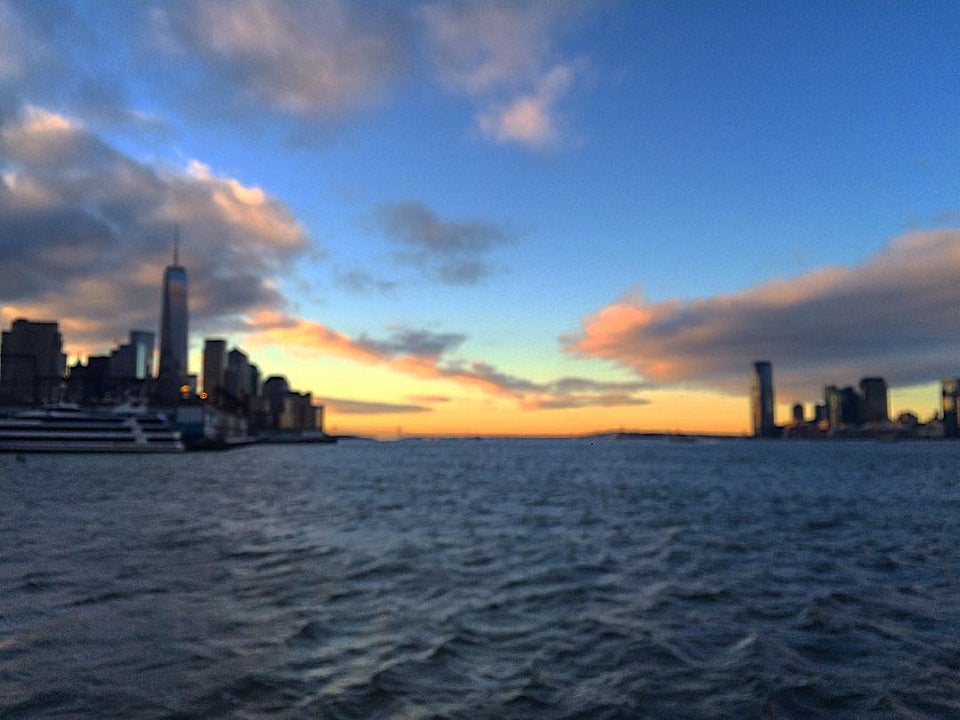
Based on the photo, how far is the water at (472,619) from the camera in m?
12.5

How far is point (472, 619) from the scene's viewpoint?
18.4 meters

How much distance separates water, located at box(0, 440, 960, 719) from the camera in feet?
41.1

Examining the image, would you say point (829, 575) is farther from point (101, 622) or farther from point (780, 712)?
point (101, 622)

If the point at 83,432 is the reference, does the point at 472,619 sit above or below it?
below

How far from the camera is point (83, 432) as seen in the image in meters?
158

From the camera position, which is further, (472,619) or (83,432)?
(83,432)

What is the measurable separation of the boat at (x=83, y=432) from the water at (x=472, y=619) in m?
135

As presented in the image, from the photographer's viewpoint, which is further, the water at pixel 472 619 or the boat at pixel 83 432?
the boat at pixel 83 432

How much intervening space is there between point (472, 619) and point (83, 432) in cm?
17006

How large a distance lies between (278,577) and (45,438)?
527ft

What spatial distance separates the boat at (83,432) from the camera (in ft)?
493

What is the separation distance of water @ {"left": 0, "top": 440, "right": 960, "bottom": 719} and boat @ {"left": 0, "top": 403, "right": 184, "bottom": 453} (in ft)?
442

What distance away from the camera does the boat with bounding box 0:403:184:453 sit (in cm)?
15025

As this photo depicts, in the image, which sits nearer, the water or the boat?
the water
